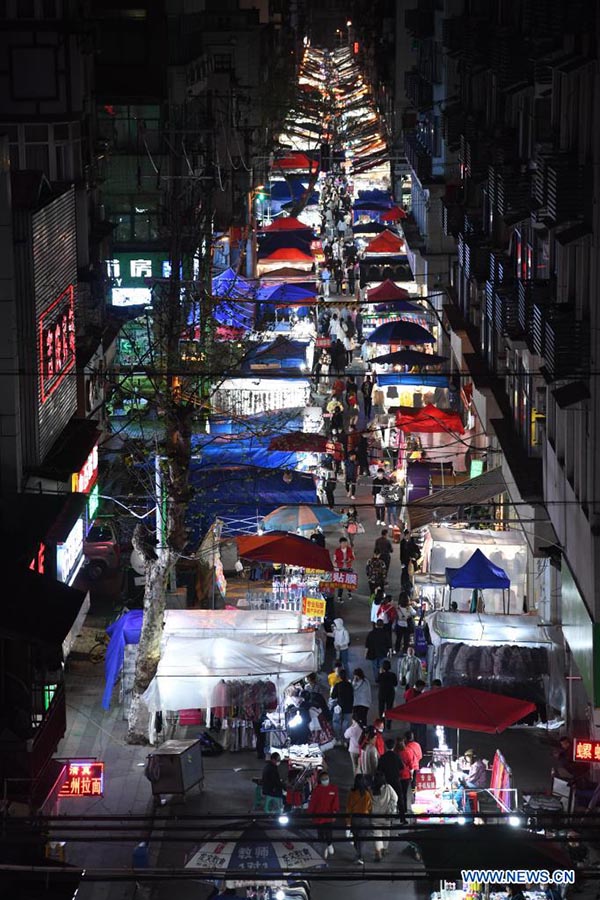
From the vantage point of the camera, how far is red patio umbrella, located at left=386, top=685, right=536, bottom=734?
2122 cm

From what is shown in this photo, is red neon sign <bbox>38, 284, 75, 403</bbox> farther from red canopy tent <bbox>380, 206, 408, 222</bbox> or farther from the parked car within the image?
red canopy tent <bbox>380, 206, 408, 222</bbox>

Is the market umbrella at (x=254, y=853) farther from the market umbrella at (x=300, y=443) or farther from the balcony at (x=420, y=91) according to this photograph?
the balcony at (x=420, y=91)

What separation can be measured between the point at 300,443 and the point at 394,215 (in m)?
39.8

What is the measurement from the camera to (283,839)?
17375 millimetres

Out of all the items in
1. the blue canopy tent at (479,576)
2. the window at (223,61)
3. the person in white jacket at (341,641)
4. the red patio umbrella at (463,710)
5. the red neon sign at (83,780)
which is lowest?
the person in white jacket at (341,641)

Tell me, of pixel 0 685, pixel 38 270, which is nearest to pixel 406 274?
pixel 38 270

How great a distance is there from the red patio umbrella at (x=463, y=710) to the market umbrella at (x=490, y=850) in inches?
158

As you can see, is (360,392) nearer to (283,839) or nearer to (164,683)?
(164,683)

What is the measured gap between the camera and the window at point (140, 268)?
166ft

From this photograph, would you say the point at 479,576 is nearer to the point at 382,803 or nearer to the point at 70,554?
the point at 382,803

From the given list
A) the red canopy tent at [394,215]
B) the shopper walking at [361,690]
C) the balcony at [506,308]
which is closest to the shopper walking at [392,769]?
the shopper walking at [361,690]

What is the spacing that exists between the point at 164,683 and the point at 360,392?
2717cm

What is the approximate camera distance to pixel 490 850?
16.7 metres

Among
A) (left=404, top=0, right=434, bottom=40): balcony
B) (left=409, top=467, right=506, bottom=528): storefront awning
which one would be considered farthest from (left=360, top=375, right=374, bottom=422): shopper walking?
(left=404, top=0, right=434, bottom=40): balcony
